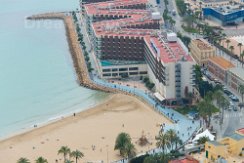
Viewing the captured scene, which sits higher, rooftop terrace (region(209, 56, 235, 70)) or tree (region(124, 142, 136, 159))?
rooftop terrace (region(209, 56, 235, 70))

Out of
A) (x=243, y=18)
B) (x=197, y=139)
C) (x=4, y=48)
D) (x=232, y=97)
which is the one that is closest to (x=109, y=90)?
(x=232, y=97)

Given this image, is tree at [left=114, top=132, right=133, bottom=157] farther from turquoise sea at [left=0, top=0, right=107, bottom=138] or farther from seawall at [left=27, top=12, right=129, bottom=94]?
seawall at [left=27, top=12, right=129, bottom=94]

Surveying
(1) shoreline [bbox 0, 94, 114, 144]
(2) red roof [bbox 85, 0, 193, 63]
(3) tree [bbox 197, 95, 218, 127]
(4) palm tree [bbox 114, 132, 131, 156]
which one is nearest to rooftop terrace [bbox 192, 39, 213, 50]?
(2) red roof [bbox 85, 0, 193, 63]

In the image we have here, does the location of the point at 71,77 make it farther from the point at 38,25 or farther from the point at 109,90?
the point at 38,25

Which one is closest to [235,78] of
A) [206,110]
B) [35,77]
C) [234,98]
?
[234,98]

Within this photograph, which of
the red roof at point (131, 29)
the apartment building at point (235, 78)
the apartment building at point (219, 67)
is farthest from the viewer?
the apartment building at point (219, 67)

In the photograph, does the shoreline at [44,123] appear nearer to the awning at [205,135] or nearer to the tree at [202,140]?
the awning at [205,135]

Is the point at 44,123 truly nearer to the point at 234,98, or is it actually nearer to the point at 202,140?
the point at 202,140

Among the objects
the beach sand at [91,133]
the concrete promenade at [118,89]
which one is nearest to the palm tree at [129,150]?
the beach sand at [91,133]
